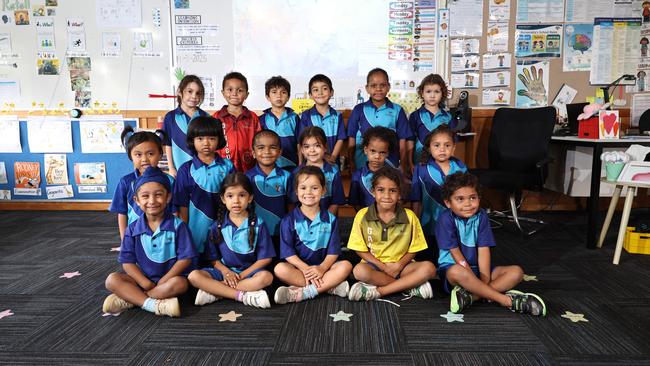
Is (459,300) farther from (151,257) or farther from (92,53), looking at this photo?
(92,53)

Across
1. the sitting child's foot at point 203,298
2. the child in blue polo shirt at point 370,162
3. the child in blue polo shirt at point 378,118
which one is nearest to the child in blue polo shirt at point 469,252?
the child in blue polo shirt at point 370,162

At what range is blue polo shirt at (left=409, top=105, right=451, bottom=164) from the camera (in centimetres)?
285

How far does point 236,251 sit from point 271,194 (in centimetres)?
42

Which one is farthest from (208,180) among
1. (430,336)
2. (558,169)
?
(558,169)

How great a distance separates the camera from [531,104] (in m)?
3.66

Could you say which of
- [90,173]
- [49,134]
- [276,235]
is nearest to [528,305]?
[276,235]

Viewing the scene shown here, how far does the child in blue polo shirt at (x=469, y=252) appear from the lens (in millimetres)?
1872

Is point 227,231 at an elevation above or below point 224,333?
above

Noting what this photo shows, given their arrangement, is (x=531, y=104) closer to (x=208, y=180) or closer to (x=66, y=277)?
(x=208, y=180)

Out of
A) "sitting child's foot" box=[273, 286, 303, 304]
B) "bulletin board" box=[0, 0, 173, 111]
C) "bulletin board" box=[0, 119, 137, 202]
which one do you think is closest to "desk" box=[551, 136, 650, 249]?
"sitting child's foot" box=[273, 286, 303, 304]

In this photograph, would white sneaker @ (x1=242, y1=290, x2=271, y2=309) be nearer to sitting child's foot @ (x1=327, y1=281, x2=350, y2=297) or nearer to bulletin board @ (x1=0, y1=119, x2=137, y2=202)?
sitting child's foot @ (x1=327, y1=281, x2=350, y2=297)

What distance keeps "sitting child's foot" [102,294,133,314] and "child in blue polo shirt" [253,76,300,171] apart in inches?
47.0

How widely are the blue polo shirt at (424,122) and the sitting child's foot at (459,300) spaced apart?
1.19m

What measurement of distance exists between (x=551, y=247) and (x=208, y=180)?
2185 mm
